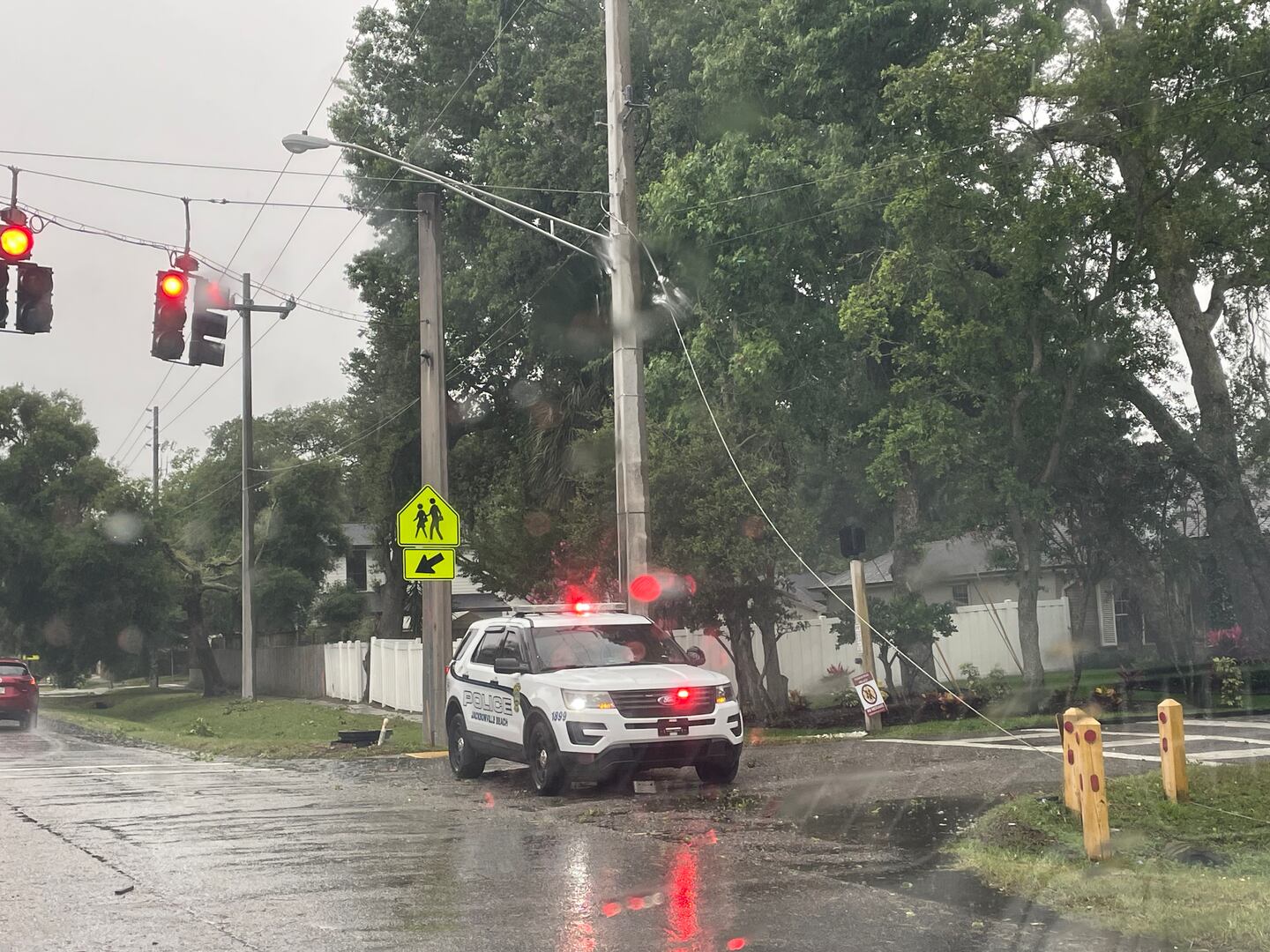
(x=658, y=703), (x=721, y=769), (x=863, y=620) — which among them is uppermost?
(x=863, y=620)

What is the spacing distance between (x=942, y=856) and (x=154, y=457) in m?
76.1

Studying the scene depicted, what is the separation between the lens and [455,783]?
1536cm

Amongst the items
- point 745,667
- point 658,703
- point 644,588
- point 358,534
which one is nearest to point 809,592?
point 745,667

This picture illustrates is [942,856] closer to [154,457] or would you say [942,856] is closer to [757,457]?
[757,457]

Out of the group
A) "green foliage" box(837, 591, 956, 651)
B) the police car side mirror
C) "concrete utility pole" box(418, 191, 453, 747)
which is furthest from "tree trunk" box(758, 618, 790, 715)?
the police car side mirror

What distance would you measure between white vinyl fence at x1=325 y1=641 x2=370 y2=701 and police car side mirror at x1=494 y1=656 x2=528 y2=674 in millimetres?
24675

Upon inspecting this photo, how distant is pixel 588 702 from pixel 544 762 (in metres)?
0.94

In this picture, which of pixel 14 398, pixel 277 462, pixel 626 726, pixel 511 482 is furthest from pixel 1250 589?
pixel 277 462

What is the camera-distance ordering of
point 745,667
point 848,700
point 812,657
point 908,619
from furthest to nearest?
point 812,657
point 848,700
point 745,667
point 908,619

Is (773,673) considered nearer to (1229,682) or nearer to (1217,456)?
(1229,682)

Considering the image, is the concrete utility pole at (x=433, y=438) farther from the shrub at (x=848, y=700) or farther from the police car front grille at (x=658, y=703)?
the police car front grille at (x=658, y=703)

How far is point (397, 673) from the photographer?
A: 34625mm

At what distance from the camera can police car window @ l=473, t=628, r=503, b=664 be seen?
50.4 ft

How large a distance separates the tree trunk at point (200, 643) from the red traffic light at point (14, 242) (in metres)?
35.6
